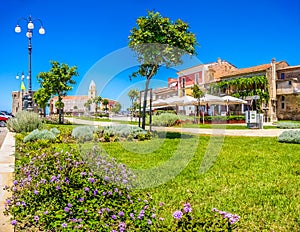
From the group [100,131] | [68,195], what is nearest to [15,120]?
[100,131]

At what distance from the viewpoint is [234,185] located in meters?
4.14

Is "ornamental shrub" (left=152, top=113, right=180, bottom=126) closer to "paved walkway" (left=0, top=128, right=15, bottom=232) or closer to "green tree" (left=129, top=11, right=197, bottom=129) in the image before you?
"green tree" (left=129, top=11, right=197, bottom=129)

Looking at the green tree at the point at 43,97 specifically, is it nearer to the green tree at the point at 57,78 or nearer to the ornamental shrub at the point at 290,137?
the green tree at the point at 57,78

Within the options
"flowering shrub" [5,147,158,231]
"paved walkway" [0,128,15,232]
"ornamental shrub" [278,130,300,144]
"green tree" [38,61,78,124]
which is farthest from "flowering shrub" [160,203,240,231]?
"green tree" [38,61,78,124]

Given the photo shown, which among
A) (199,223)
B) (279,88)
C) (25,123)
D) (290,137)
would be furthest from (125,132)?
(279,88)

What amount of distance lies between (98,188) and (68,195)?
0.30m

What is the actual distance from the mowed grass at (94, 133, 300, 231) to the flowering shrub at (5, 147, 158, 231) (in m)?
0.54

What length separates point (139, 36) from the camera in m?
10.4

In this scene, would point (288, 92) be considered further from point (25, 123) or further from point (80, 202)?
point (80, 202)

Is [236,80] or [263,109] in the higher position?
[236,80]

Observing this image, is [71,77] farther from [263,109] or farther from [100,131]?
[263,109]

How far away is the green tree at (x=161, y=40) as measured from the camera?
10.4 m

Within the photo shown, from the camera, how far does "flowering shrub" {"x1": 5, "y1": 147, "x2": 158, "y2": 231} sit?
2.33m

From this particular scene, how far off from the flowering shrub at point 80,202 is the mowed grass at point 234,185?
536 millimetres
